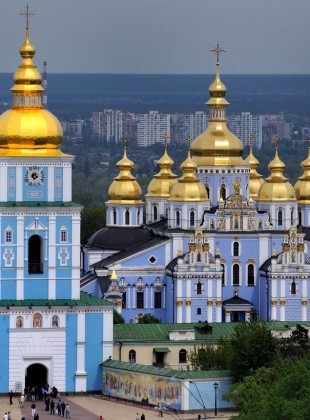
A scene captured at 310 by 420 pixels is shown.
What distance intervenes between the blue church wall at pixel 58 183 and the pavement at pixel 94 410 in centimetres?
374

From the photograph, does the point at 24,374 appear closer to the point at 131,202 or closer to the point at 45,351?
the point at 45,351

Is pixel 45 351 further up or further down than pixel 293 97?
further down

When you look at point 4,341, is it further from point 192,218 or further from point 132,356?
point 192,218

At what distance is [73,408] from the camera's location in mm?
43469

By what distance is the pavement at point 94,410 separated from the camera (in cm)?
4200

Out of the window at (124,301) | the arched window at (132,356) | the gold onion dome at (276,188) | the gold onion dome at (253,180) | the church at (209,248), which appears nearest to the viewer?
the arched window at (132,356)

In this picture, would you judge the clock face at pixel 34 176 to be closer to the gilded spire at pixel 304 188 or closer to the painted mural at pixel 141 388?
the painted mural at pixel 141 388

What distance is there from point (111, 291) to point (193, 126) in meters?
94.6

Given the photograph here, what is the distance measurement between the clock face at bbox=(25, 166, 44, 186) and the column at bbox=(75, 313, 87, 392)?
8.44 feet

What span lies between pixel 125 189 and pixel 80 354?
59.2ft

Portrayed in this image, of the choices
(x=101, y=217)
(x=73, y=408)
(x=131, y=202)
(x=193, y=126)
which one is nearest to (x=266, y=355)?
(x=73, y=408)

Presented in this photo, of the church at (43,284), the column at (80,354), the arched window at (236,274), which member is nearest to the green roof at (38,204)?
the church at (43,284)

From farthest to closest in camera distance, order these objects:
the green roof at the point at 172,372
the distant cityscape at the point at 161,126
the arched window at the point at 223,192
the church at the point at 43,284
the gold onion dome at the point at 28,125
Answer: the distant cityscape at the point at 161,126 → the arched window at the point at 223,192 → the gold onion dome at the point at 28,125 → the church at the point at 43,284 → the green roof at the point at 172,372

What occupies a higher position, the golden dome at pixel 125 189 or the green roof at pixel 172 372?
the golden dome at pixel 125 189
